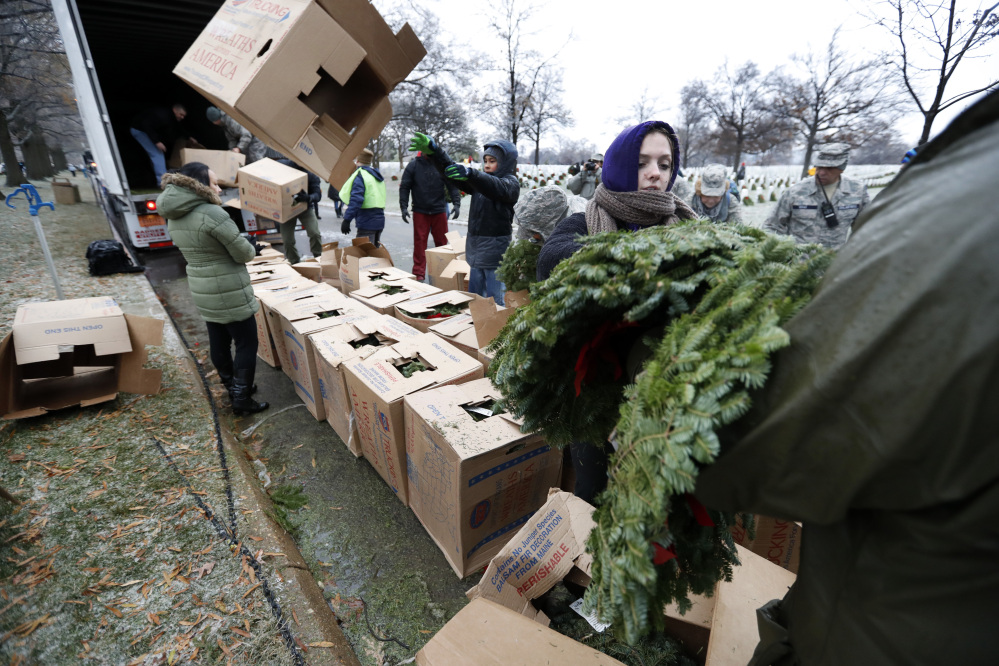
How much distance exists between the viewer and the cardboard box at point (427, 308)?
3.26 meters

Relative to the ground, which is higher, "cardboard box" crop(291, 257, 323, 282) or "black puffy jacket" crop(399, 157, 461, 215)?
"black puffy jacket" crop(399, 157, 461, 215)

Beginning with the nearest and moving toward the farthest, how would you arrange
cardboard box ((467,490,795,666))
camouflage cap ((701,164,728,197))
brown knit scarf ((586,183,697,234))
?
cardboard box ((467,490,795,666)), brown knit scarf ((586,183,697,234)), camouflage cap ((701,164,728,197))

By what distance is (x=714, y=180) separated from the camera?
13.2 feet

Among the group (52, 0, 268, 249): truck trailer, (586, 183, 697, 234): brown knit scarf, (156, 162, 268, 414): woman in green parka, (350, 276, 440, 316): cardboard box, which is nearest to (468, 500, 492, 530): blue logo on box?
(586, 183, 697, 234): brown knit scarf

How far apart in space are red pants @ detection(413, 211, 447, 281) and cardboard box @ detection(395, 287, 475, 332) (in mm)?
2276

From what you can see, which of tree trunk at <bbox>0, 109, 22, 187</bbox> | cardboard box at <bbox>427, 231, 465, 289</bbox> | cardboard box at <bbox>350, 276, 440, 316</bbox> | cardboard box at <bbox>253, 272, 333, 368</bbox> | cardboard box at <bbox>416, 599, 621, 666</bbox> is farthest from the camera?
tree trunk at <bbox>0, 109, 22, 187</bbox>

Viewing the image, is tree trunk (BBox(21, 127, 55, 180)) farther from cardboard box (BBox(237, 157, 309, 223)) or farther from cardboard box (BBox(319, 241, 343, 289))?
cardboard box (BBox(319, 241, 343, 289))

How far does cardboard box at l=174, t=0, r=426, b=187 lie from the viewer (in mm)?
1968

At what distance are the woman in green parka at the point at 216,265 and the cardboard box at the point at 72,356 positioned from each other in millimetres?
386

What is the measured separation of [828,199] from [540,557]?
3.85 meters

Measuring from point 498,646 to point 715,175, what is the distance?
408 centimetres

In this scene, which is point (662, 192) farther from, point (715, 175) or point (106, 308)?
point (106, 308)

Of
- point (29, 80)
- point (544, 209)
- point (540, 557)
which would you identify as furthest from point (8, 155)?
point (540, 557)

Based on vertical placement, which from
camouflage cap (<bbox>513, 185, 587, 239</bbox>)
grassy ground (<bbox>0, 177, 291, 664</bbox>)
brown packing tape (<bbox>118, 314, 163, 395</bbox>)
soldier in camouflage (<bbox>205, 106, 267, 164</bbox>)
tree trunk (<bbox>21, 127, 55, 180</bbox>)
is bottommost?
grassy ground (<bbox>0, 177, 291, 664</bbox>)
